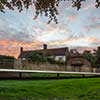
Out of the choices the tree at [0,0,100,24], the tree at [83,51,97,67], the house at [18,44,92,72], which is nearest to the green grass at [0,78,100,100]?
the tree at [0,0,100,24]

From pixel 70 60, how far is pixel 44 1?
40.3 metres

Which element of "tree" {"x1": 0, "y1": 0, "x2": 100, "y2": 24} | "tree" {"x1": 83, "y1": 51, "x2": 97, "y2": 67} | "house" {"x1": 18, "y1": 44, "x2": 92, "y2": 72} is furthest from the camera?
"house" {"x1": 18, "y1": 44, "x2": 92, "y2": 72}

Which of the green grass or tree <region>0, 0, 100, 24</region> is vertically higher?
tree <region>0, 0, 100, 24</region>

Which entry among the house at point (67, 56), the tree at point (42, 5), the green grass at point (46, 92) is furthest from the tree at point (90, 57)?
the tree at point (42, 5)

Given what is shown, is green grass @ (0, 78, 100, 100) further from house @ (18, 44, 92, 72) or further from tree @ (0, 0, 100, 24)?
house @ (18, 44, 92, 72)

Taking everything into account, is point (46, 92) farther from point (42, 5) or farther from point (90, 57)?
point (90, 57)

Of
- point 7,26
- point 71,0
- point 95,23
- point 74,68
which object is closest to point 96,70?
point 74,68

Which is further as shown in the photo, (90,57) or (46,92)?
(90,57)

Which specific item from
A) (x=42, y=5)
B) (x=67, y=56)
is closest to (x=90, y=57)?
(x=67, y=56)

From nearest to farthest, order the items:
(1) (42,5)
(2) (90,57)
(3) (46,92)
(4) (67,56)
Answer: (1) (42,5) → (3) (46,92) → (2) (90,57) → (4) (67,56)

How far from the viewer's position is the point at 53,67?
2405cm

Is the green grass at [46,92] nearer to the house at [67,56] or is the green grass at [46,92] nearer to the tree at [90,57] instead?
the house at [67,56]

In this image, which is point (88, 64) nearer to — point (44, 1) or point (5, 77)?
point (5, 77)

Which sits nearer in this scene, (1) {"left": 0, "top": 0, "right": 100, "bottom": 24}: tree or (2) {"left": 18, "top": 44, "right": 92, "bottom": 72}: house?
(1) {"left": 0, "top": 0, "right": 100, "bottom": 24}: tree
